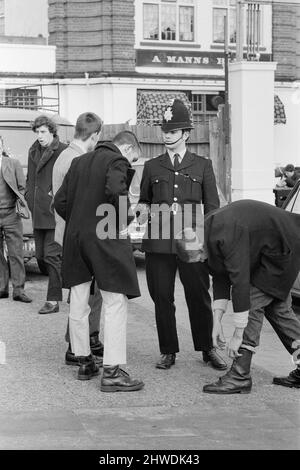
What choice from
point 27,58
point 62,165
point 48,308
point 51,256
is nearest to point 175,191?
point 62,165

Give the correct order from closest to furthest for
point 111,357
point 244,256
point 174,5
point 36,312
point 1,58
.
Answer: point 244,256 → point 111,357 → point 36,312 → point 1,58 → point 174,5

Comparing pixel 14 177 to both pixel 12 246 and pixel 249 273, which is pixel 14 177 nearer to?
pixel 12 246

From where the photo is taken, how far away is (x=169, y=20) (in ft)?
107

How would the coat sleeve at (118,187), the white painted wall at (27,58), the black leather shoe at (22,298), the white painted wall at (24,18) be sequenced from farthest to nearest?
the white painted wall at (24,18)
the white painted wall at (27,58)
the black leather shoe at (22,298)
the coat sleeve at (118,187)

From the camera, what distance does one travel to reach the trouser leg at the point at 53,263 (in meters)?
10.6

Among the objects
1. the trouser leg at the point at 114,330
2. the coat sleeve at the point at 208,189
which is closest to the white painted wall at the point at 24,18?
the coat sleeve at the point at 208,189

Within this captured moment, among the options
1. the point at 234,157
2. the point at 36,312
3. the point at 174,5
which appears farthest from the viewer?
the point at 174,5

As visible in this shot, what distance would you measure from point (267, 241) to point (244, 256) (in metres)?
0.31

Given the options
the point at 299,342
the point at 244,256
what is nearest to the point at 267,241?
the point at 244,256

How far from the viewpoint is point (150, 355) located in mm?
8766

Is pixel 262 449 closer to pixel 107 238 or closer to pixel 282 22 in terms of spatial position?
pixel 107 238

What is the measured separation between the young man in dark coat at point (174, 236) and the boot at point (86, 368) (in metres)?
0.67

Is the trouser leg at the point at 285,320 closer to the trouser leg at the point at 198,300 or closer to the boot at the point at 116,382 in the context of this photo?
the trouser leg at the point at 198,300

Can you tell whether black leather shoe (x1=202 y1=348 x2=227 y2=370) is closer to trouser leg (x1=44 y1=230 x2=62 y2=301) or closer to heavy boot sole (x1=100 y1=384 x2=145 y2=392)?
heavy boot sole (x1=100 y1=384 x2=145 y2=392)
